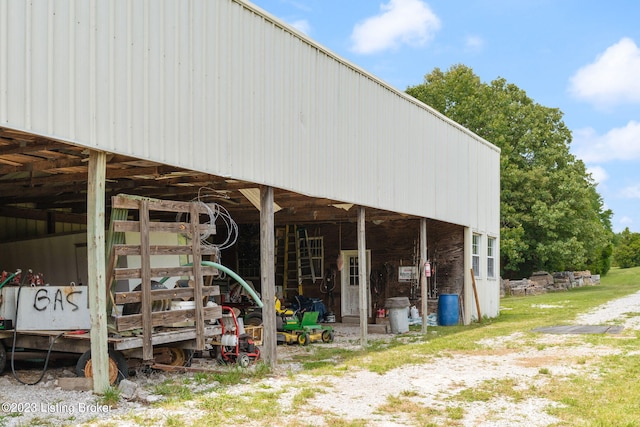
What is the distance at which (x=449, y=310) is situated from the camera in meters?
17.9

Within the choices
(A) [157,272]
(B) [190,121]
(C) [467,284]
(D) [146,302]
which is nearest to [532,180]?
(C) [467,284]

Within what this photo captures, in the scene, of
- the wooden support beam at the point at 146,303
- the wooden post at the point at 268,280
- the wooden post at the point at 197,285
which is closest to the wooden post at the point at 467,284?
the wooden post at the point at 268,280

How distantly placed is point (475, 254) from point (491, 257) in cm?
181

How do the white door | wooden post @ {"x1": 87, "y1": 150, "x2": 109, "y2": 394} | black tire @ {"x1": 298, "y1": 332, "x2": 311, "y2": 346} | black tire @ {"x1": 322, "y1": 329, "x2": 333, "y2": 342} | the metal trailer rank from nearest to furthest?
wooden post @ {"x1": 87, "y1": 150, "x2": 109, "y2": 394}, the metal trailer, black tire @ {"x1": 298, "y1": 332, "x2": 311, "y2": 346}, black tire @ {"x1": 322, "y1": 329, "x2": 333, "y2": 342}, the white door

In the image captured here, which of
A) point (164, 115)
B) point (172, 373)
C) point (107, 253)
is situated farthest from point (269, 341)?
point (164, 115)

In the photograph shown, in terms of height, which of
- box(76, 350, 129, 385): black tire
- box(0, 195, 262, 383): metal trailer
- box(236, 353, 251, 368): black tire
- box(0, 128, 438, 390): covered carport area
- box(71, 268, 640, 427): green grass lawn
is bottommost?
box(71, 268, 640, 427): green grass lawn

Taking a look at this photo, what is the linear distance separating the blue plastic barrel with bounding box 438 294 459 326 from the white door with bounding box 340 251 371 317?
2390 mm

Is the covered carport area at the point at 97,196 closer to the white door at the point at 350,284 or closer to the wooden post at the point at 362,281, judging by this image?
the wooden post at the point at 362,281

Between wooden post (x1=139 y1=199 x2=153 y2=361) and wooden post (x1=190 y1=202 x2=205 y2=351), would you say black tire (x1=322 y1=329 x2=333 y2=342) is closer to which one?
wooden post (x1=190 y1=202 x2=205 y2=351)

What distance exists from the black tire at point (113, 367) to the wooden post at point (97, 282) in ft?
1.87

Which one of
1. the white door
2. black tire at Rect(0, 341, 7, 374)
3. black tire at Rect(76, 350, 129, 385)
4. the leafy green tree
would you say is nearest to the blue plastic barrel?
the white door

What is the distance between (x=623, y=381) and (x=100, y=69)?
765 cm

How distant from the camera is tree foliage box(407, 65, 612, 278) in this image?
3347 cm

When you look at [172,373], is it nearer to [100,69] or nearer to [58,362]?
[58,362]
